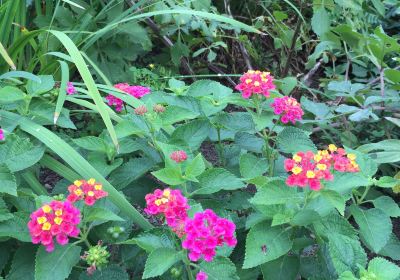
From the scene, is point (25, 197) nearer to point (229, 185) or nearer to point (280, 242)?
point (229, 185)

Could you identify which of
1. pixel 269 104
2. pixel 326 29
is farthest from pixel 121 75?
pixel 269 104

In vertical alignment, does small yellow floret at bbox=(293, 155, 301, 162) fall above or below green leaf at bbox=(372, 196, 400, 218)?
above

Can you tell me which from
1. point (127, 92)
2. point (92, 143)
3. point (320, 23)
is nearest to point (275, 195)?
point (92, 143)

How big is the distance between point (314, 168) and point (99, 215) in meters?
0.45

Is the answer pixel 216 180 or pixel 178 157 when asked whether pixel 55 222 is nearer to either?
pixel 178 157

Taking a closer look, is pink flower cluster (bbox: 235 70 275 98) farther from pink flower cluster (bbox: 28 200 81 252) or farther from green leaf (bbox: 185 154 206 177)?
pink flower cluster (bbox: 28 200 81 252)

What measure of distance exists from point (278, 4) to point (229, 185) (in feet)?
6.88

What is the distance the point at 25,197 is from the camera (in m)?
1.38

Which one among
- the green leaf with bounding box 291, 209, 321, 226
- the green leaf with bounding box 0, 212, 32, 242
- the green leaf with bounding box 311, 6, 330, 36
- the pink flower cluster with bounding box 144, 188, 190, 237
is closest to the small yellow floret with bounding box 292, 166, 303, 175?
the green leaf with bounding box 291, 209, 321, 226

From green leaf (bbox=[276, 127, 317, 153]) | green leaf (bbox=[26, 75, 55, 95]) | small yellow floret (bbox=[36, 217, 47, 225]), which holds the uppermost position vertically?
green leaf (bbox=[26, 75, 55, 95])

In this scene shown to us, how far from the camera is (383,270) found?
1159 millimetres

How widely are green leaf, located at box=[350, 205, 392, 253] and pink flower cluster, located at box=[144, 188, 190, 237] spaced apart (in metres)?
0.47

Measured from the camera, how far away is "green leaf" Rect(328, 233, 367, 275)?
1189mm

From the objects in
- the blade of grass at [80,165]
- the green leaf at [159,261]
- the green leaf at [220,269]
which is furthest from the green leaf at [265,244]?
the blade of grass at [80,165]
